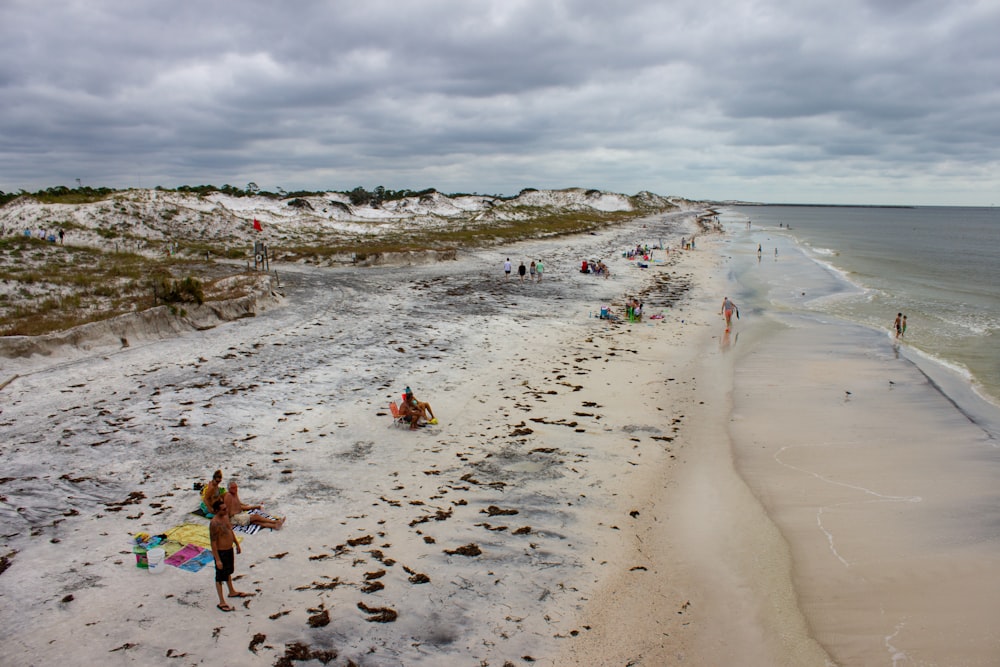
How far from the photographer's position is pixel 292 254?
4144 centimetres

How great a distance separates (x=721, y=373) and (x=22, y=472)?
1829 centimetres

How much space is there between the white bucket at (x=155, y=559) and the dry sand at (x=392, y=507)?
0.56ft

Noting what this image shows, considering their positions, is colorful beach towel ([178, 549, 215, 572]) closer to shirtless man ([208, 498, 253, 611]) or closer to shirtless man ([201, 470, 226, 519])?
shirtless man ([208, 498, 253, 611])

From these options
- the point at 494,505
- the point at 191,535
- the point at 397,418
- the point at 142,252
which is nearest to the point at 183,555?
the point at 191,535

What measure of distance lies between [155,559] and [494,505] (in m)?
5.14

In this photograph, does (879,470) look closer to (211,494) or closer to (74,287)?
(211,494)

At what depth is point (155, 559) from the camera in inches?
297

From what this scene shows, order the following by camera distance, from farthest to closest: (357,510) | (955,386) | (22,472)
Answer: (955,386) < (22,472) < (357,510)

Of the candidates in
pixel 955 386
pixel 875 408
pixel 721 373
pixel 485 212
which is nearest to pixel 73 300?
pixel 721 373

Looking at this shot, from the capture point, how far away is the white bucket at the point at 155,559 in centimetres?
753

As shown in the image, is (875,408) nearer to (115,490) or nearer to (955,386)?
(955,386)

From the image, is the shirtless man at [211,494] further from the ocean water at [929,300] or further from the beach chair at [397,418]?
the ocean water at [929,300]

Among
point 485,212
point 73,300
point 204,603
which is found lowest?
point 204,603

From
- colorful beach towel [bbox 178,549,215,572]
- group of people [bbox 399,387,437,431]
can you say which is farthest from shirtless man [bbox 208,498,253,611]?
group of people [bbox 399,387,437,431]
